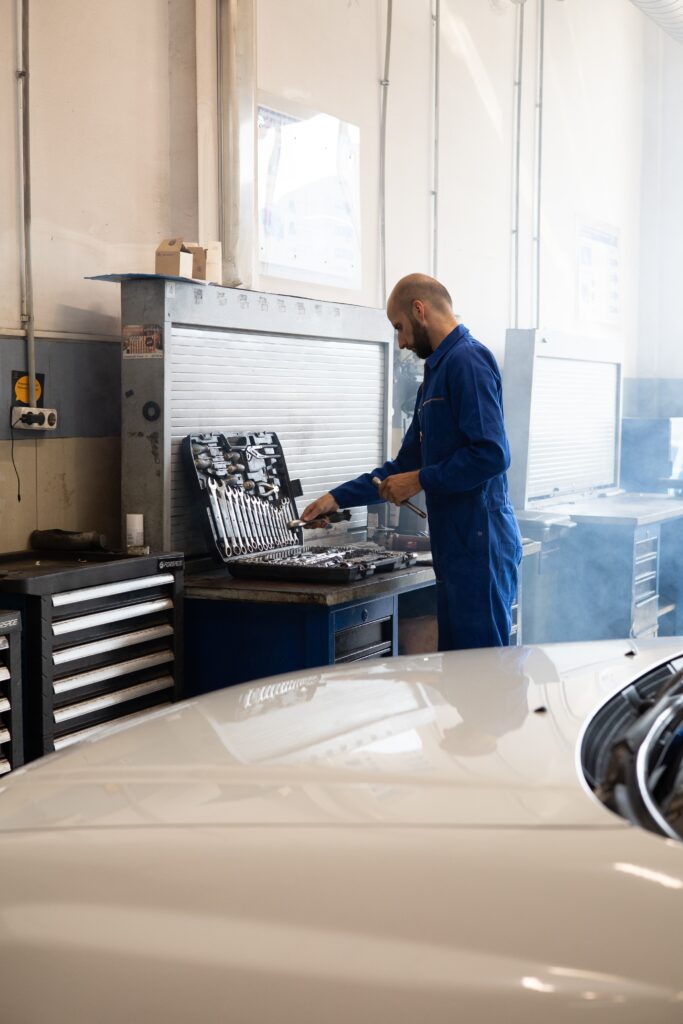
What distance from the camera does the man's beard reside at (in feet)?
10.8

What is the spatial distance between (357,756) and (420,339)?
2.19m

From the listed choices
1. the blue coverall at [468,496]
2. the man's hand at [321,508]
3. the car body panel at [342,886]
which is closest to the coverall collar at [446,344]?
the blue coverall at [468,496]

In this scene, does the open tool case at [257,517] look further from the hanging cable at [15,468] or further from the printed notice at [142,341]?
the hanging cable at [15,468]

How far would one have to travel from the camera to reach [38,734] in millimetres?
2625

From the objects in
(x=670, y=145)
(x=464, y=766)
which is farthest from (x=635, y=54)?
(x=464, y=766)

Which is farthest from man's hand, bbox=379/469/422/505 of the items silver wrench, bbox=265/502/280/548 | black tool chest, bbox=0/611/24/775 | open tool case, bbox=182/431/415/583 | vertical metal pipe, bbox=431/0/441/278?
vertical metal pipe, bbox=431/0/441/278

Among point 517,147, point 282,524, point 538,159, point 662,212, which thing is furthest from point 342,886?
point 662,212

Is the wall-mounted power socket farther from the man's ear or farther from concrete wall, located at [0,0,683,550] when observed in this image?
the man's ear

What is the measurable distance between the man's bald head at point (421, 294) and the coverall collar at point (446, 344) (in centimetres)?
8

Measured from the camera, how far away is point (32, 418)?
9.87 feet

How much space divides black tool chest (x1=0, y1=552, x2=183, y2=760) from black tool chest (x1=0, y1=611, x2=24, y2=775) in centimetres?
9

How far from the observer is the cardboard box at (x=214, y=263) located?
3297 mm

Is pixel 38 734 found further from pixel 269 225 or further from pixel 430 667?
pixel 269 225

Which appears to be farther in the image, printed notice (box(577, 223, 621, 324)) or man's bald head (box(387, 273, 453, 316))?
printed notice (box(577, 223, 621, 324))
